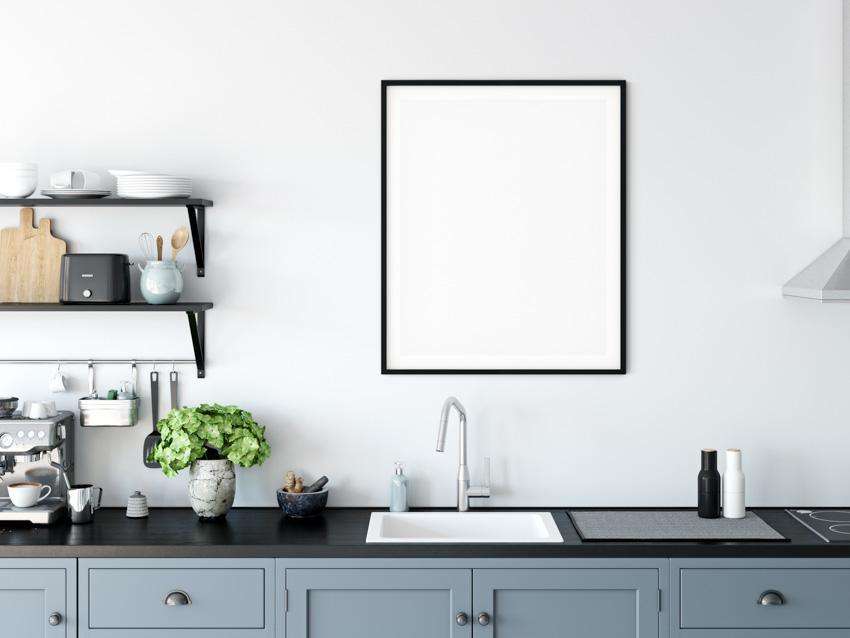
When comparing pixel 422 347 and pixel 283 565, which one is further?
pixel 422 347

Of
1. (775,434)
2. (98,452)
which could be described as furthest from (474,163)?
(98,452)

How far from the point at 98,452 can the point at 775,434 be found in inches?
88.0

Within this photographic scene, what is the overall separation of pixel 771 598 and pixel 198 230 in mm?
2009

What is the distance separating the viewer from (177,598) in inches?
93.5

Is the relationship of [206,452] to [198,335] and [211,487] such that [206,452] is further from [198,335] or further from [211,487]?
[198,335]

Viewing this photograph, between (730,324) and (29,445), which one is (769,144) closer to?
(730,324)

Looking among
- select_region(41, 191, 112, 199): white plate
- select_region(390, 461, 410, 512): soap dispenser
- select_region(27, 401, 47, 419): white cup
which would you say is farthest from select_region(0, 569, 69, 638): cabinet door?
select_region(41, 191, 112, 199): white plate

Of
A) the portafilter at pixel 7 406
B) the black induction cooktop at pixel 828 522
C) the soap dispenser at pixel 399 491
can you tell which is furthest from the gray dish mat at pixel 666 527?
the portafilter at pixel 7 406

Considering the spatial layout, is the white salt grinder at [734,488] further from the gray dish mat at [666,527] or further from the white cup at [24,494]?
the white cup at [24,494]

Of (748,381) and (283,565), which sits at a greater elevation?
(748,381)

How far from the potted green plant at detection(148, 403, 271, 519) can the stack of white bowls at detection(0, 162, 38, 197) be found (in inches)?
32.8

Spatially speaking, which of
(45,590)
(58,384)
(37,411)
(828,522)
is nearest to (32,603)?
(45,590)

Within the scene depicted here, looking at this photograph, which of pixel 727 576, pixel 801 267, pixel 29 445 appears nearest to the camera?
pixel 727 576

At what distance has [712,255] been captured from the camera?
2.83 metres
